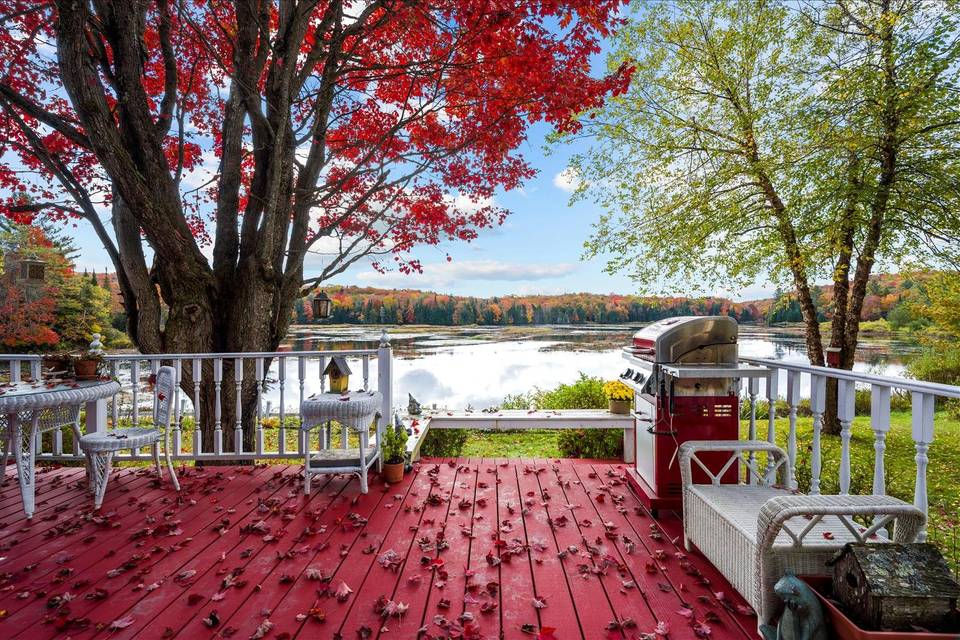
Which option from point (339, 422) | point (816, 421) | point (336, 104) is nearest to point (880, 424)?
point (816, 421)

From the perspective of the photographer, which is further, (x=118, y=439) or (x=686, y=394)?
(x=118, y=439)

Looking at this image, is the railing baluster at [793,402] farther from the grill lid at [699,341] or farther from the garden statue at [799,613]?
the garden statue at [799,613]

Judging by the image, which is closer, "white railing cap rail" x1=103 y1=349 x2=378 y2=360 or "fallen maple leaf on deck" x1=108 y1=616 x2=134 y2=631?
"fallen maple leaf on deck" x1=108 y1=616 x2=134 y2=631

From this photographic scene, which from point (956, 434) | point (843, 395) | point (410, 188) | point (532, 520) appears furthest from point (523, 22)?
point (956, 434)

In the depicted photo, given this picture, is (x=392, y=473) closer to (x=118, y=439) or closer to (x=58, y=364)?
(x=118, y=439)

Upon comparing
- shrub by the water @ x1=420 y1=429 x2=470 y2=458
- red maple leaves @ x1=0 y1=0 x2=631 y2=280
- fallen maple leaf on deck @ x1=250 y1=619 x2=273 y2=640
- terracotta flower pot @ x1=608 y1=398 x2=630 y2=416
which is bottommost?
shrub by the water @ x1=420 y1=429 x2=470 y2=458

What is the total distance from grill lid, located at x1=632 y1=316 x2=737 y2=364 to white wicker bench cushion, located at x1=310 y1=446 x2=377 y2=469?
2360 mm

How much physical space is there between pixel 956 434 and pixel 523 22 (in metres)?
10.3

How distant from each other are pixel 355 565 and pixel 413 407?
314cm

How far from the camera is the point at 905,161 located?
613 cm

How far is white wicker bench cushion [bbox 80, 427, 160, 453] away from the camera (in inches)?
128

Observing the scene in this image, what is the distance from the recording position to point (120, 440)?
129 inches

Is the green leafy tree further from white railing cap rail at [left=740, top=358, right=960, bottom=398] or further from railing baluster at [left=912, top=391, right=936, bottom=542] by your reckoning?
railing baluster at [left=912, top=391, right=936, bottom=542]

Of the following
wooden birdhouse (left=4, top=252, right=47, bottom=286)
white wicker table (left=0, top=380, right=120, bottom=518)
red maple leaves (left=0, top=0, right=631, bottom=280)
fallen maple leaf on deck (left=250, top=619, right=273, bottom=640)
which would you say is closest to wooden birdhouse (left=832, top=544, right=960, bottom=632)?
fallen maple leaf on deck (left=250, top=619, right=273, bottom=640)
